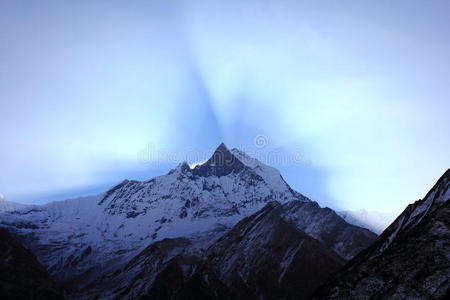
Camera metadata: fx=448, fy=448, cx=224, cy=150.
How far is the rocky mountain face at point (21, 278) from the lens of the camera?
158875 mm

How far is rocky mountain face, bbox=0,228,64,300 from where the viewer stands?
15888cm

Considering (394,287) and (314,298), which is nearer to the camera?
(394,287)

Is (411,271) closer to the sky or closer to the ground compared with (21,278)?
closer to the sky

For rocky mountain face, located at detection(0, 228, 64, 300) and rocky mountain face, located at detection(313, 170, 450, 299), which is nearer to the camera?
rocky mountain face, located at detection(313, 170, 450, 299)

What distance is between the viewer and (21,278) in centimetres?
17188

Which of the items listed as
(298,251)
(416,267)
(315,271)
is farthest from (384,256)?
(298,251)

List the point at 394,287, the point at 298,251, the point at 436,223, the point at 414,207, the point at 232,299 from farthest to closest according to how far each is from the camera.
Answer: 1. the point at 298,251
2. the point at 232,299
3. the point at 414,207
4. the point at 436,223
5. the point at 394,287

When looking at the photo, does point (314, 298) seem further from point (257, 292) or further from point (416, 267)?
point (257, 292)

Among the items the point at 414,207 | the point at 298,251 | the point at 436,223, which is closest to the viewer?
the point at 436,223

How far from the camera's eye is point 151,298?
17612 cm

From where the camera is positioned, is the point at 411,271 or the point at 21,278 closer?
the point at 411,271

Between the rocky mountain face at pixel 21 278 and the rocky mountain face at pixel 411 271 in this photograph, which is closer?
the rocky mountain face at pixel 411 271

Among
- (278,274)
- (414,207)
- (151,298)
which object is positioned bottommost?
(151,298)

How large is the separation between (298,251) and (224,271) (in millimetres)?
32014
